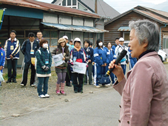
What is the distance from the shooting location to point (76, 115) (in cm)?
621

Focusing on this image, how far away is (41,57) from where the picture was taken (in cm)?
818

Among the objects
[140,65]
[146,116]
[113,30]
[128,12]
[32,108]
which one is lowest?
[32,108]

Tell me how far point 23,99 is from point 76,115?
2595 mm

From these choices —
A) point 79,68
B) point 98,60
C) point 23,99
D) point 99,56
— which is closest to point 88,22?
point 99,56

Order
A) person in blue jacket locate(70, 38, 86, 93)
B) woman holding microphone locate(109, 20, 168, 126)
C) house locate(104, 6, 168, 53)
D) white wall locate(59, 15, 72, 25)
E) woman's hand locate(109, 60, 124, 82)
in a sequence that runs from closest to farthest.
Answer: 1. woman holding microphone locate(109, 20, 168, 126)
2. woman's hand locate(109, 60, 124, 82)
3. person in blue jacket locate(70, 38, 86, 93)
4. white wall locate(59, 15, 72, 25)
5. house locate(104, 6, 168, 53)

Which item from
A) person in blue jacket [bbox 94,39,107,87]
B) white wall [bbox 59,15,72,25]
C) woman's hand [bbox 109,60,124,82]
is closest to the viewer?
woman's hand [bbox 109,60,124,82]

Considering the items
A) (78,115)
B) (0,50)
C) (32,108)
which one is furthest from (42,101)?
(0,50)

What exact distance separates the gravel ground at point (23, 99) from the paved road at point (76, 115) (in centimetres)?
35

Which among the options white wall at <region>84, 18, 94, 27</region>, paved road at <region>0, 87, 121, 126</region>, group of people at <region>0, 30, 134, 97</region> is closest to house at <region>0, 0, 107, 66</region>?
white wall at <region>84, 18, 94, 27</region>

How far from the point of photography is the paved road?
5582mm

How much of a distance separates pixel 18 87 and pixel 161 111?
8673 millimetres

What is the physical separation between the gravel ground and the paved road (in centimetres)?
35

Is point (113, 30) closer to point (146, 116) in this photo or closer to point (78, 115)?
point (78, 115)

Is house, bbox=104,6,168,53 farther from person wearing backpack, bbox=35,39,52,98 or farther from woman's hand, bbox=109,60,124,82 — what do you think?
woman's hand, bbox=109,60,124,82
